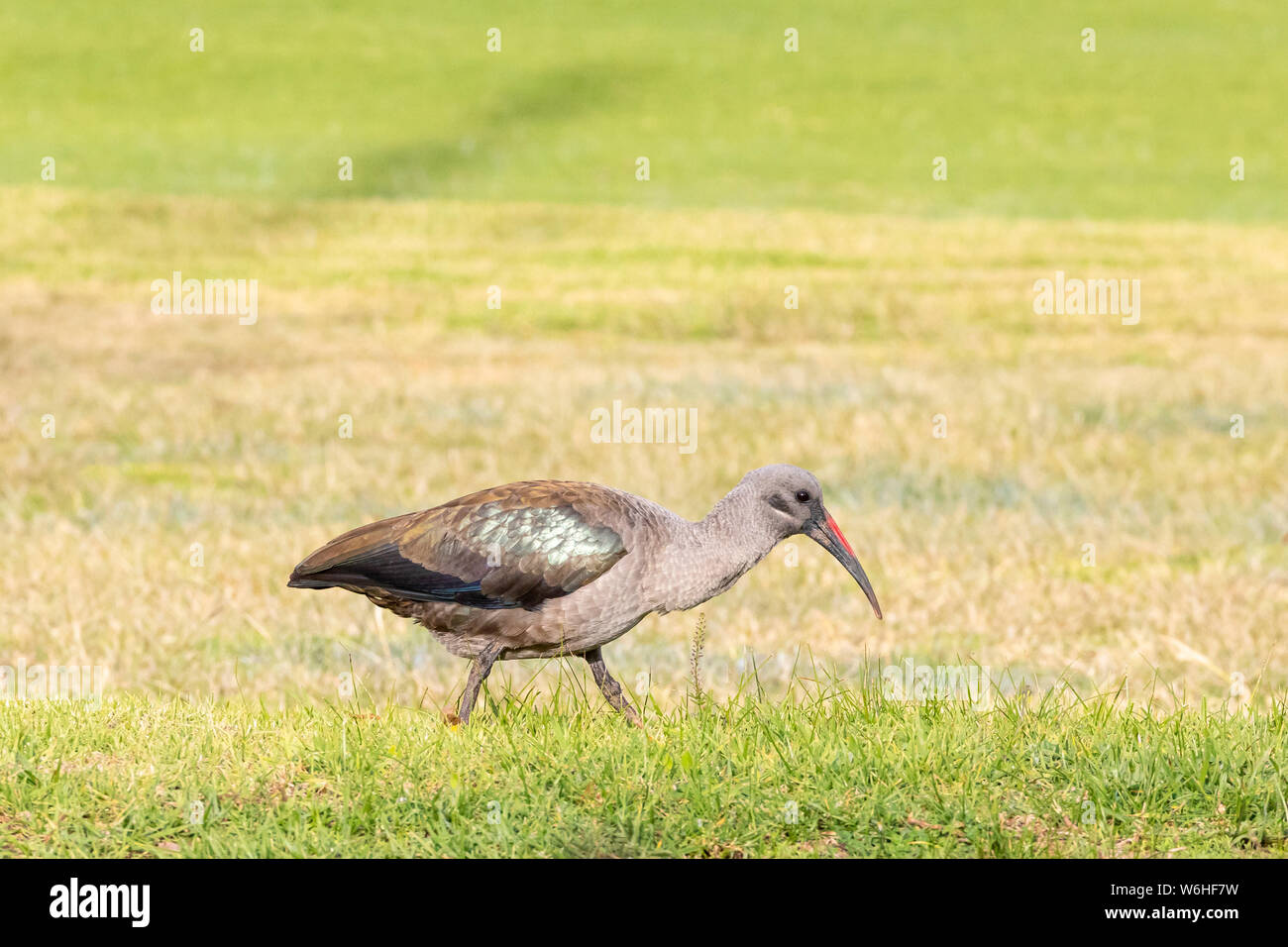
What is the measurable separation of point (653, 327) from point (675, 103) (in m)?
23.9

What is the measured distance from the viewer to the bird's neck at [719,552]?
502cm

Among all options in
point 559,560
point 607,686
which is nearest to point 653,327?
point 607,686

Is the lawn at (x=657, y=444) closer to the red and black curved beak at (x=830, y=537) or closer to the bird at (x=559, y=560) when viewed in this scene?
the bird at (x=559, y=560)

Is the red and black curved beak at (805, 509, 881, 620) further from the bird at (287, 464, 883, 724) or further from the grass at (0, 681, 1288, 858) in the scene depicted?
the grass at (0, 681, 1288, 858)

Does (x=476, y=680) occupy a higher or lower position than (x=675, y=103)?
lower

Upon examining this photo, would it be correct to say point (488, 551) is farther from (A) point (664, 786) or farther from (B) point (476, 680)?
(A) point (664, 786)

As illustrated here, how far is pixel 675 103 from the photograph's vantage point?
44125 millimetres

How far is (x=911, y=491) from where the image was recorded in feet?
40.5

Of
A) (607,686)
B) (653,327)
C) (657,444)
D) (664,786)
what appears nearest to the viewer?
(664,786)

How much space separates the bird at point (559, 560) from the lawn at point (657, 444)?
333mm

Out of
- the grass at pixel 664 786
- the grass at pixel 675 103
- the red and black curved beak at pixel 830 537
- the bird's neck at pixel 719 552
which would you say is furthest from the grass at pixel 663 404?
the grass at pixel 675 103

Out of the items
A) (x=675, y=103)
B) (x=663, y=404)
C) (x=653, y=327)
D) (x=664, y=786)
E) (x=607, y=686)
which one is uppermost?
(x=675, y=103)

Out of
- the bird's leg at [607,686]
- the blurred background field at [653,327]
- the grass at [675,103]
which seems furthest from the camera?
the grass at [675,103]

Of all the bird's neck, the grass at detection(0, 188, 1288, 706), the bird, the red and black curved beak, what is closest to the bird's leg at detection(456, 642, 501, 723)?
the bird
